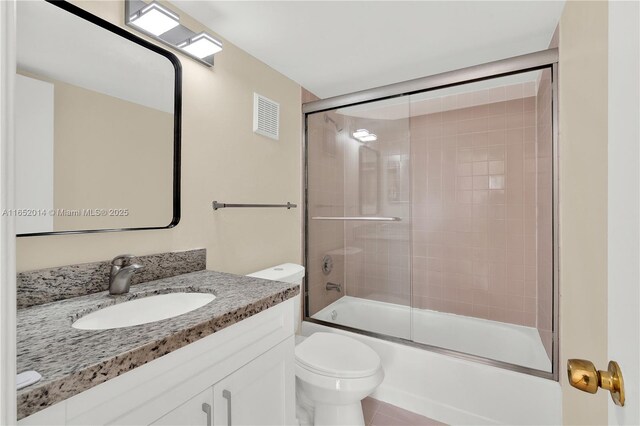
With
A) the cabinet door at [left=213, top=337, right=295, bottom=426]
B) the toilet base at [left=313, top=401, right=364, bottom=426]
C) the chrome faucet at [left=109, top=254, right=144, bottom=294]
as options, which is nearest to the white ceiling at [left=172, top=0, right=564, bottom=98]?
the chrome faucet at [left=109, top=254, right=144, bottom=294]

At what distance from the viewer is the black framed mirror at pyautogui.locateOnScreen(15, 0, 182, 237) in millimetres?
1049

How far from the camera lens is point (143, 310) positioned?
1.18 meters

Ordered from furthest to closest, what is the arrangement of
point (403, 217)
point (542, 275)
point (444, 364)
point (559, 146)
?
1. point (403, 217)
2. point (542, 275)
3. point (444, 364)
4. point (559, 146)

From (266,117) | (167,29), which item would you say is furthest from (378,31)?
(167,29)

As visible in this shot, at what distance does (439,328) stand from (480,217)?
0.95 metres

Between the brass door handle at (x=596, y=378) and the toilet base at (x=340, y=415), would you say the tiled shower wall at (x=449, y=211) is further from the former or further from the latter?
the brass door handle at (x=596, y=378)

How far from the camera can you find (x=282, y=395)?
1198 millimetres

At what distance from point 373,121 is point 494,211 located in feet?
3.97

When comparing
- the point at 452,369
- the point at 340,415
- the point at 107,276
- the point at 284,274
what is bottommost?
the point at 340,415

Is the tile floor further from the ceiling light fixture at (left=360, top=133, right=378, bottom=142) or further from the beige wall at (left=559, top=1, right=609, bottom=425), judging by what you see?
the ceiling light fixture at (left=360, top=133, right=378, bottom=142)

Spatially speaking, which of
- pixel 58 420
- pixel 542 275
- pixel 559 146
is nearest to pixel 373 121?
pixel 559 146

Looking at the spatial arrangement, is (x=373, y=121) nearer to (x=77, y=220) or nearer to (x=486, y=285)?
(x=486, y=285)

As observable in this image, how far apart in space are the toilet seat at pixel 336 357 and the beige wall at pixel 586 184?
0.84 metres
